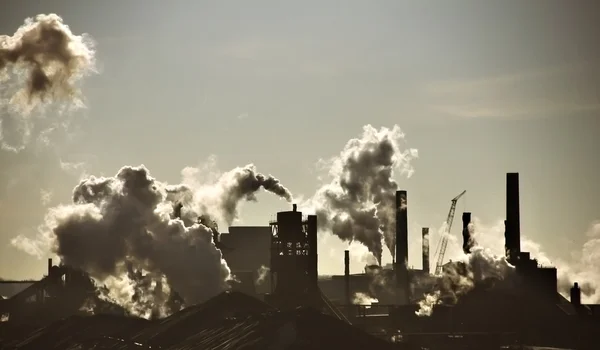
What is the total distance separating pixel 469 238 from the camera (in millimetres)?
130125

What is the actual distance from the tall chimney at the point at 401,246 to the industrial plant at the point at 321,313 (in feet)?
0.38

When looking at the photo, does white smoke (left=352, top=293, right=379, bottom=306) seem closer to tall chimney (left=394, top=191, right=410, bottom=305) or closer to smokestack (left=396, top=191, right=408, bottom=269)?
tall chimney (left=394, top=191, right=410, bottom=305)

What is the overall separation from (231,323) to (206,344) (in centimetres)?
648

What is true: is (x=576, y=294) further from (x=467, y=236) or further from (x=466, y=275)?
(x=466, y=275)

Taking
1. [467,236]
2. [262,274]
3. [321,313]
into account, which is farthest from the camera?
[262,274]

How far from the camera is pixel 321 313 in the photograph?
304 feet

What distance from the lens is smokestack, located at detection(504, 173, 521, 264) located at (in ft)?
409

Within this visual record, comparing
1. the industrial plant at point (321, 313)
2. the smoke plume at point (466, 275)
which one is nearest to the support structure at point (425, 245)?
the industrial plant at point (321, 313)

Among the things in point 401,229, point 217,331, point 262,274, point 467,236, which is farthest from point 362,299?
point 217,331

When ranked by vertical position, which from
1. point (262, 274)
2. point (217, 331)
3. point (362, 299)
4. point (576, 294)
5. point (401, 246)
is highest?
point (401, 246)

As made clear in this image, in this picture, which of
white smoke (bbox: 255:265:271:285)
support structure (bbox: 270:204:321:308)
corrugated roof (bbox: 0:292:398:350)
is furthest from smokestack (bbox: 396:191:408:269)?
corrugated roof (bbox: 0:292:398:350)

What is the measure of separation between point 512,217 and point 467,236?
21.9 ft

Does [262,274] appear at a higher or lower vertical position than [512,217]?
lower

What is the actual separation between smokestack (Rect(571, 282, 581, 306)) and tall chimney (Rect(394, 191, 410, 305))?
20.8m
